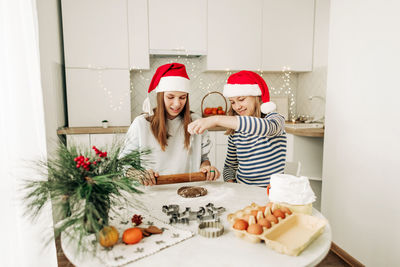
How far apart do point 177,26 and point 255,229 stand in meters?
2.74

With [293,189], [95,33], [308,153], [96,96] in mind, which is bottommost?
[308,153]

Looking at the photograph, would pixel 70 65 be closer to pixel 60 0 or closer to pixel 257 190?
pixel 60 0

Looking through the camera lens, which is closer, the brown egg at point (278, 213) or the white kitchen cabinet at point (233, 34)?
the brown egg at point (278, 213)

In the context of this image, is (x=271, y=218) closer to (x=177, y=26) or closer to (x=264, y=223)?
(x=264, y=223)

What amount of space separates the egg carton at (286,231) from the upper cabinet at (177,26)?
2512 mm

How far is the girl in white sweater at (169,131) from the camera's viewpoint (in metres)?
1.61

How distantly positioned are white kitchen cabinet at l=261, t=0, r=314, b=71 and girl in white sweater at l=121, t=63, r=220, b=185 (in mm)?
1949

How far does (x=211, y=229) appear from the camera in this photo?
895 millimetres

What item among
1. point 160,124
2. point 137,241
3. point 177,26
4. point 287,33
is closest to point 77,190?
point 137,241

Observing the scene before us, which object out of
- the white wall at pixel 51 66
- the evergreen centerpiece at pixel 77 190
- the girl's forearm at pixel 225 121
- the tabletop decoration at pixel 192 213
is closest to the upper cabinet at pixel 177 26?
the white wall at pixel 51 66

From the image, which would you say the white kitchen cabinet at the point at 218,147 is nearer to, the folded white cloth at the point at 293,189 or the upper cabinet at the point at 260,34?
the upper cabinet at the point at 260,34

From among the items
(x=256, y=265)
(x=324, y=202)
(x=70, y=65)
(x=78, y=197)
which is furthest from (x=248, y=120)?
(x=70, y=65)

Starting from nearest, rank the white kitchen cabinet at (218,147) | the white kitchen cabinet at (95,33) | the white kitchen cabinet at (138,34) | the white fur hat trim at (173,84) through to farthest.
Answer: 1. the white fur hat trim at (173,84)
2. the white kitchen cabinet at (95,33)
3. the white kitchen cabinet at (138,34)
4. the white kitchen cabinet at (218,147)

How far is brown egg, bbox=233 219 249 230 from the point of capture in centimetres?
84
